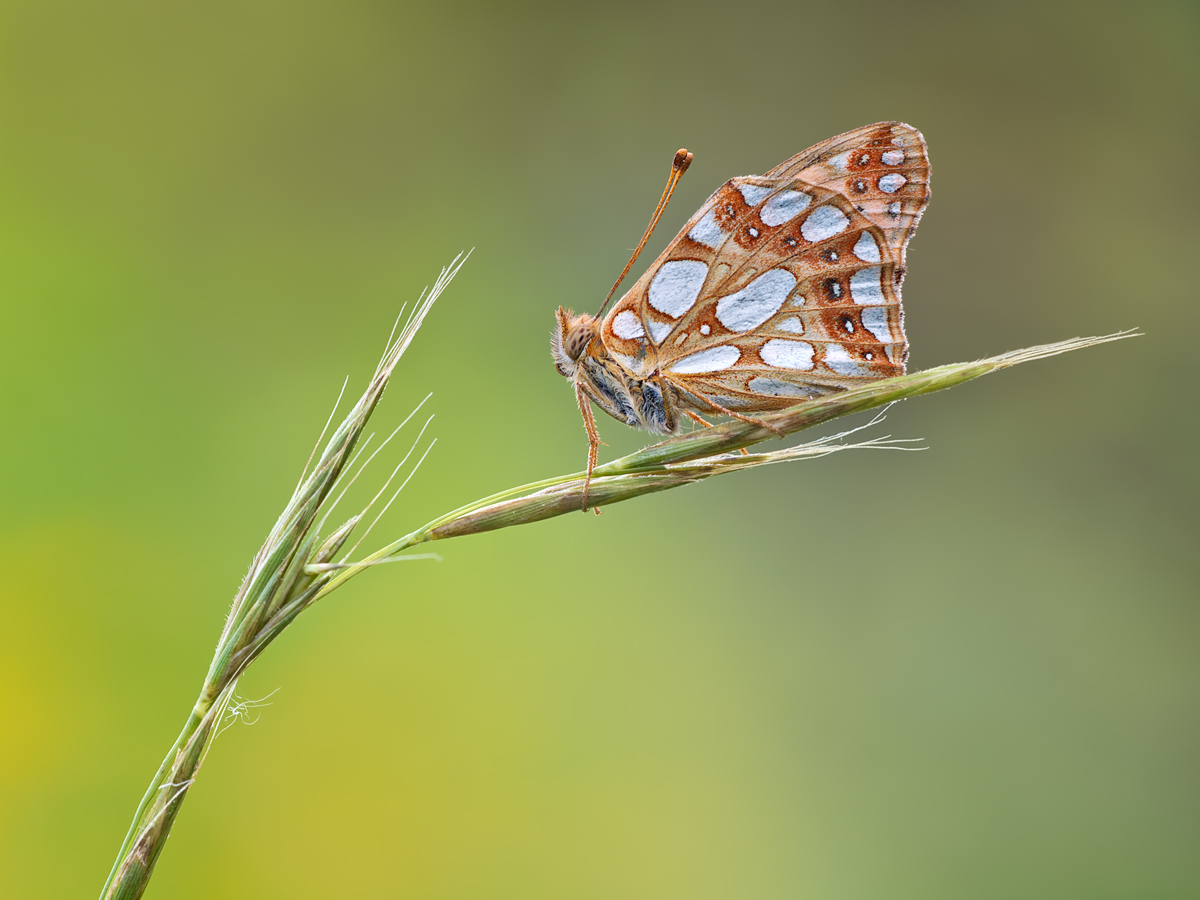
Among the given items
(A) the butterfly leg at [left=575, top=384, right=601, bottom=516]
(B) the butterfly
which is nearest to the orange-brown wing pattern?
(B) the butterfly

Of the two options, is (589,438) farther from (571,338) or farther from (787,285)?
(787,285)

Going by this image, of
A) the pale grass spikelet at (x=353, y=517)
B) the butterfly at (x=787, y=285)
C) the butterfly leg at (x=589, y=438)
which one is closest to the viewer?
the pale grass spikelet at (x=353, y=517)

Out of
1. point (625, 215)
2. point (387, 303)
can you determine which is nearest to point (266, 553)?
point (387, 303)

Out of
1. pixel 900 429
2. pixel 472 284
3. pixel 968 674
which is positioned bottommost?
pixel 968 674

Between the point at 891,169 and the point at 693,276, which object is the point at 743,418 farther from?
the point at 891,169

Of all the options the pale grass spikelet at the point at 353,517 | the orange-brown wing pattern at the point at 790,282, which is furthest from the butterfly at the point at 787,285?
the pale grass spikelet at the point at 353,517

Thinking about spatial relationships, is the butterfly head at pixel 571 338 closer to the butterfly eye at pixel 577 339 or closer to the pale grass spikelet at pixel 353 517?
the butterfly eye at pixel 577 339

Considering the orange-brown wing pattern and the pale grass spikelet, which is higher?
the orange-brown wing pattern

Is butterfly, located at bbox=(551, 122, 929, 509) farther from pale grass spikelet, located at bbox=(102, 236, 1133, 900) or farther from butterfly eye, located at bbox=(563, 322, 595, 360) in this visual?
pale grass spikelet, located at bbox=(102, 236, 1133, 900)
